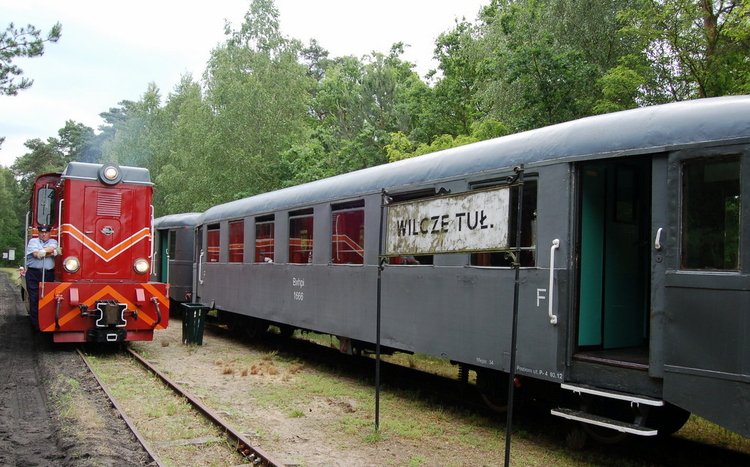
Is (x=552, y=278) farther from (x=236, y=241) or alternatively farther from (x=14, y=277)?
(x=14, y=277)

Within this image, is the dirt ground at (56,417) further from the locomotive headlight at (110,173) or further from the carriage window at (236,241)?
the carriage window at (236,241)

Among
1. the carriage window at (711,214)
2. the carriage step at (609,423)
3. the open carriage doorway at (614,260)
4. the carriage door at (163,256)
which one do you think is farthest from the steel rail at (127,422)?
the carriage door at (163,256)

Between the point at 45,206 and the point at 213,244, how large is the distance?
13.2 ft

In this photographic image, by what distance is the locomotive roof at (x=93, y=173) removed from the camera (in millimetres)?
11984

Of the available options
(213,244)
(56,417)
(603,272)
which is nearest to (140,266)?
(213,244)

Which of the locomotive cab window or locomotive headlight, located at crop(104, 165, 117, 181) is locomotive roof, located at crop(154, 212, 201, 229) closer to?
the locomotive cab window

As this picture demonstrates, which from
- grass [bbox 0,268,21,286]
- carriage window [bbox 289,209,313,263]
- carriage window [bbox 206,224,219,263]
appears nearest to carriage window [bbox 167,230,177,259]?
carriage window [bbox 206,224,219,263]

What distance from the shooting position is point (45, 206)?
12414 millimetres

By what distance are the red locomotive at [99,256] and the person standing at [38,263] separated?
17cm

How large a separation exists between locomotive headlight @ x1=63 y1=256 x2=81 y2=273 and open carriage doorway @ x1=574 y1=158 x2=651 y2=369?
9.17 meters

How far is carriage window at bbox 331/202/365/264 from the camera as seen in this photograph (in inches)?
366

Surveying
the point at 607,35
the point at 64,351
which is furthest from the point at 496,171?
the point at 607,35

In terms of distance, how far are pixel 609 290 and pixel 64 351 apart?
32.4 feet

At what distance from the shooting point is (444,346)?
744 centimetres
